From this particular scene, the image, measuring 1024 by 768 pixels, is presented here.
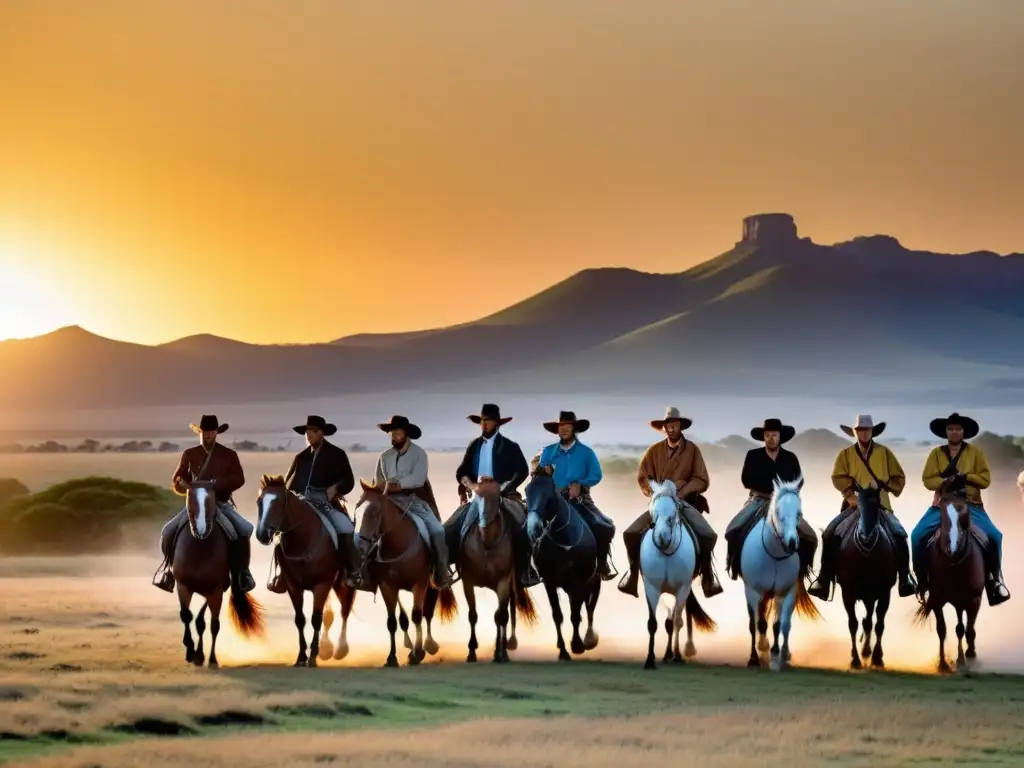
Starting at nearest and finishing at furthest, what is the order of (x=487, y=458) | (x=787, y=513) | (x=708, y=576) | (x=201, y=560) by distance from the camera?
1. (x=787, y=513)
2. (x=201, y=560)
3. (x=708, y=576)
4. (x=487, y=458)

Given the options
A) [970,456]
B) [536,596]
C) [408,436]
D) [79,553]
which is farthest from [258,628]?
[79,553]

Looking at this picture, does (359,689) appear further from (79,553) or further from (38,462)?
(38,462)

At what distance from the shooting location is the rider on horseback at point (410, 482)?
25.6 metres

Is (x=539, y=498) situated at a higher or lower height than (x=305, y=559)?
higher

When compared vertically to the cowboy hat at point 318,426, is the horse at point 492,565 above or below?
below

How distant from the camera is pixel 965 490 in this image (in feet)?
81.6

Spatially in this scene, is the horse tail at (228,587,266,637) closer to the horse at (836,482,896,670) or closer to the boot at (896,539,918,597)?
the horse at (836,482,896,670)

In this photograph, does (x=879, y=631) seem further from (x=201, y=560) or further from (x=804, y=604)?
(x=201, y=560)

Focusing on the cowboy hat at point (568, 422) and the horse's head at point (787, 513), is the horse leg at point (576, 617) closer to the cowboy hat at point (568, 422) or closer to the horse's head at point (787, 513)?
the cowboy hat at point (568, 422)

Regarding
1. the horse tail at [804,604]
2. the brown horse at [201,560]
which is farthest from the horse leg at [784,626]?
the brown horse at [201,560]

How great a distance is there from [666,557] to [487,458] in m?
2.77

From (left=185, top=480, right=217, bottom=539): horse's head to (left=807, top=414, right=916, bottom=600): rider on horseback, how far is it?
25.2 feet

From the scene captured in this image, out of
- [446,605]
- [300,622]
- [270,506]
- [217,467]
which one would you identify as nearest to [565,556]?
[446,605]

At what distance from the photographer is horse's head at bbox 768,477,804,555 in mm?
23688
